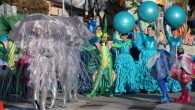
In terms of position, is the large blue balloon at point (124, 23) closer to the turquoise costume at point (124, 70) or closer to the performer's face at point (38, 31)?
the turquoise costume at point (124, 70)

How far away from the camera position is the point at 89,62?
12.2 m

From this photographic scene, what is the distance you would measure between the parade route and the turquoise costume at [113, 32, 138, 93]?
0.71 meters

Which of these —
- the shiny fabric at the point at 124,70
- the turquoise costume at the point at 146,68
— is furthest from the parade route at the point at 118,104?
the turquoise costume at the point at 146,68

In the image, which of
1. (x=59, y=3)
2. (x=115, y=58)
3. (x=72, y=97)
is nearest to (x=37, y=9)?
(x=59, y=3)

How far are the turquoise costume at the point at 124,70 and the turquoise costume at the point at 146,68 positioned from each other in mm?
227

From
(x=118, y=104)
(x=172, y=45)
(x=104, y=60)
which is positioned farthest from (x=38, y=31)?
(x=172, y=45)

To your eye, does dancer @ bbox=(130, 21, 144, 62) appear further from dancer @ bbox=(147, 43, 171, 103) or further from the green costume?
dancer @ bbox=(147, 43, 171, 103)

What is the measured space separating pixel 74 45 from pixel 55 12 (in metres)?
15.7

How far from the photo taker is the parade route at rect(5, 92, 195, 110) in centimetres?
1020

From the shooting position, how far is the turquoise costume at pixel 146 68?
1285 centimetres

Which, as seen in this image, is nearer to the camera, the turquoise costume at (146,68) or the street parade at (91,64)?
the street parade at (91,64)

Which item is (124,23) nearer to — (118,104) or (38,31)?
(118,104)

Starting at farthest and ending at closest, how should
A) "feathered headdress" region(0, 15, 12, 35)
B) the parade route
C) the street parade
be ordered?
"feathered headdress" region(0, 15, 12, 35) → the parade route → the street parade

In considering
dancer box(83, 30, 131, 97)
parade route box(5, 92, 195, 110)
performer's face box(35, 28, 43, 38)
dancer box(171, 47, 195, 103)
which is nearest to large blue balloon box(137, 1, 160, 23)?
dancer box(83, 30, 131, 97)
